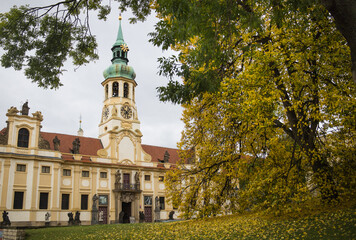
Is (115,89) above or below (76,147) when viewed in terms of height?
above

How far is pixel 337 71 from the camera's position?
360 inches

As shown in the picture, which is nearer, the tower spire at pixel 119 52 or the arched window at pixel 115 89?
the arched window at pixel 115 89

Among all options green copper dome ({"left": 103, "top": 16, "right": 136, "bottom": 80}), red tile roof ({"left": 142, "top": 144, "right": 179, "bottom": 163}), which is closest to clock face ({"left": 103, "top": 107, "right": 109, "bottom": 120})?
green copper dome ({"left": 103, "top": 16, "right": 136, "bottom": 80})

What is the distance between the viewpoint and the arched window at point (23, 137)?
34156 millimetres

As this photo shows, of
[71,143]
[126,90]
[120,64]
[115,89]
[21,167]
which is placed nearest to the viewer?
[21,167]

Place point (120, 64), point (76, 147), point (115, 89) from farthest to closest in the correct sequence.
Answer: point (120, 64) < point (115, 89) < point (76, 147)

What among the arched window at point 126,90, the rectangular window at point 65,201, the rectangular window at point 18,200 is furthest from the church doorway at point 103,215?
the arched window at point 126,90

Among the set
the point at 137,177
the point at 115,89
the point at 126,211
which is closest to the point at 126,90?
the point at 115,89

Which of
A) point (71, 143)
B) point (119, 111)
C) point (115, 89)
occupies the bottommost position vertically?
point (71, 143)

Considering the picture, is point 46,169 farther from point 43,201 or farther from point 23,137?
point 23,137

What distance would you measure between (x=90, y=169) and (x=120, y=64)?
18547 mm

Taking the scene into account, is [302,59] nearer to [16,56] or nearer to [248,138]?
[248,138]

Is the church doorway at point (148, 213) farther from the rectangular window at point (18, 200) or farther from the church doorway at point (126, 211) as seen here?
the rectangular window at point (18, 200)

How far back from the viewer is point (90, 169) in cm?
3825
